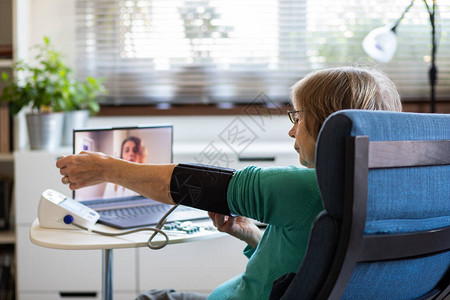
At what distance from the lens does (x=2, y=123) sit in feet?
8.90

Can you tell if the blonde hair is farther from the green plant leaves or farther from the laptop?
the green plant leaves

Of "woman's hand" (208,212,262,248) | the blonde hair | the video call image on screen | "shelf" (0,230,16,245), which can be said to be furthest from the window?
the blonde hair

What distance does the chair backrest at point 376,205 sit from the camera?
2.77ft

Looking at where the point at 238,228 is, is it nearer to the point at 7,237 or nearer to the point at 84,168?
the point at 84,168

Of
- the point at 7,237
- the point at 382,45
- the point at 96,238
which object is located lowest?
the point at 7,237

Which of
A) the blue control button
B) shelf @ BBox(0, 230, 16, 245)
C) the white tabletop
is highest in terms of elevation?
the blue control button

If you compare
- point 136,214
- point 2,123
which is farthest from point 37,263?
point 136,214

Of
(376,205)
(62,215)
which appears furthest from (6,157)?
(376,205)

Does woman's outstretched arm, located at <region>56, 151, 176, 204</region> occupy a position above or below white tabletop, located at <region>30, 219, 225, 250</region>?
above

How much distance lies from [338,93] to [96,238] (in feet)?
2.60

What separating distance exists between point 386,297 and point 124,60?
7.54 feet

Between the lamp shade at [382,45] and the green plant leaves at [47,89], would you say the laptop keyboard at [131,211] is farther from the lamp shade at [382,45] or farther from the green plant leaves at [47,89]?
the lamp shade at [382,45]

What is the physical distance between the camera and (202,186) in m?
1.10

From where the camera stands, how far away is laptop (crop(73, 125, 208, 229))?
1.71m
